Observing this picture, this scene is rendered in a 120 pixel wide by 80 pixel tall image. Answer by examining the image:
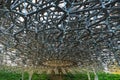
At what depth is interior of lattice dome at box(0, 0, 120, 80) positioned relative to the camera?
7.35 meters

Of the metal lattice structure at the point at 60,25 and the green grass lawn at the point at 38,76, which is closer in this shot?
the metal lattice structure at the point at 60,25

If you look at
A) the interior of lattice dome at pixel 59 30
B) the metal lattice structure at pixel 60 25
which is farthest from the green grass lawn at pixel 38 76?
the metal lattice structure at pixel 60 25

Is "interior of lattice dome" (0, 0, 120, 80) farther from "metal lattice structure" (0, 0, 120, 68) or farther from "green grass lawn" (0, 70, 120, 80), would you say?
"green grass lawn" (0, 70, 120, 80)

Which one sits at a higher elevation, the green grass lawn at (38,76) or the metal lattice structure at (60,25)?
the metal lattice structure at (60,25)

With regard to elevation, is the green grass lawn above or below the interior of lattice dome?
below

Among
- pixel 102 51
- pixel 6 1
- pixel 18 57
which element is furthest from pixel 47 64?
pixel 6 1

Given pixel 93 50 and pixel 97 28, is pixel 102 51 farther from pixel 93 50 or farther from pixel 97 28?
pixel 97 28

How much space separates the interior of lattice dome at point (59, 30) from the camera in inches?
289

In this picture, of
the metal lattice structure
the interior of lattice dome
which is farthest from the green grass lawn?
A: the metal lattice structure

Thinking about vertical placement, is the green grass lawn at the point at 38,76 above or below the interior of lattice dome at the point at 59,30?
below

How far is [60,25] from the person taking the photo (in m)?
8.54

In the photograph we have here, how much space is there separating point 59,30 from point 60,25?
0.88 feet

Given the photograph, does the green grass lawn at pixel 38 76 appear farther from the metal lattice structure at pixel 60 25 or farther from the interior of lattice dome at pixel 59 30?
the metal lattice structure at pixel 60 25

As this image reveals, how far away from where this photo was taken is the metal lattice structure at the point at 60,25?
7250 millimetres
